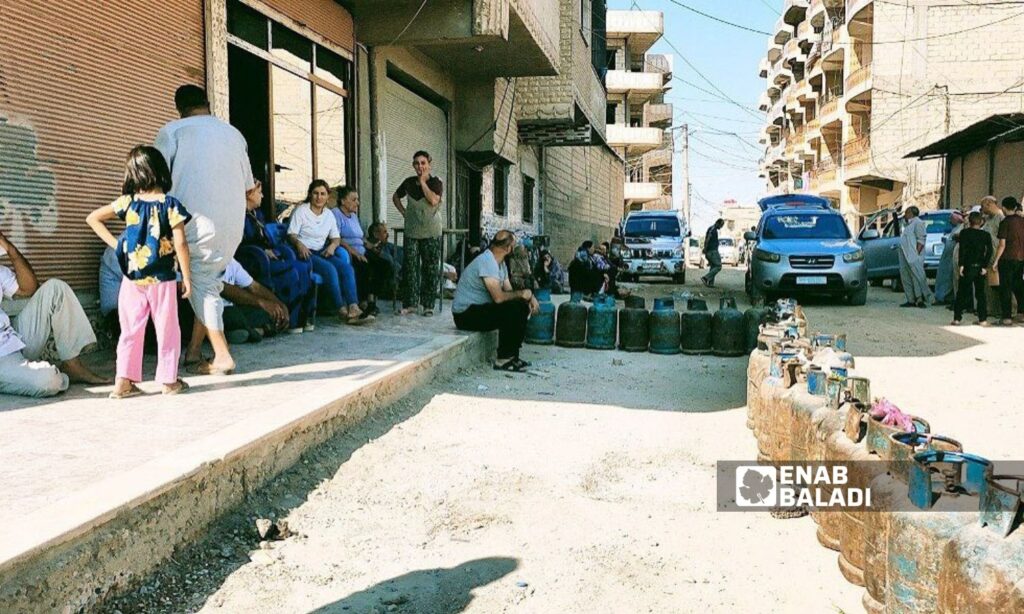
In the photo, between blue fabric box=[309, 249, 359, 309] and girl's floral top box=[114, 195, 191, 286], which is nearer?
girl's floral top box=[114, 195, 191, 286]

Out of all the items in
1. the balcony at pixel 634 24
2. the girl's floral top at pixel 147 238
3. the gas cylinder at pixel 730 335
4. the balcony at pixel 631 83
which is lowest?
the gas cylinder at pixel 730 335

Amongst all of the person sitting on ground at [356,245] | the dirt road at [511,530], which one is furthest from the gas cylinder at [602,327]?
the dirt road at [511,530]

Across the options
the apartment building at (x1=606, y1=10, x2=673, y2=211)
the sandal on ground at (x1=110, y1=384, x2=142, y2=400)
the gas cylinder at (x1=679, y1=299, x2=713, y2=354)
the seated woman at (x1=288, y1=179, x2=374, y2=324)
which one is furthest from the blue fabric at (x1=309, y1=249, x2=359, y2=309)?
the apartment building at (x1=606, y1=10, x2=673, y2=211)

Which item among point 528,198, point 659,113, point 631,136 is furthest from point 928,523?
point 659,113

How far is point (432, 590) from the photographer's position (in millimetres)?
2867

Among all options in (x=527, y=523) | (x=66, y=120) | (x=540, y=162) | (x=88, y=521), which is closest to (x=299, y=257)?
(x=66, y=120)

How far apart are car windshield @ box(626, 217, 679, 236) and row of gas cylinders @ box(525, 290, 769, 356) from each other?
1144 cm

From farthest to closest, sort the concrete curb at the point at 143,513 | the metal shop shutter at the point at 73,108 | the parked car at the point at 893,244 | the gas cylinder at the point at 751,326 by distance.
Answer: the parked car at the point at 893,244 < the gas cylinder at the point at 751,326 < the metal shop shutter at the point at 73,108 < the concrete curb at the point at 143,513

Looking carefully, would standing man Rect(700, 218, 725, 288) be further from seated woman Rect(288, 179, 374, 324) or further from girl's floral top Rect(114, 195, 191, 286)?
girl's floral top Rect(114, 195, 191, 286)

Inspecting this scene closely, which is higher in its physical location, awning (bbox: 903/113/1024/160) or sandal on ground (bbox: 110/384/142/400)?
awning (bbox: 903/113/1024/160)

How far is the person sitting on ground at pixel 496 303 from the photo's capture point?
7230 millimetres

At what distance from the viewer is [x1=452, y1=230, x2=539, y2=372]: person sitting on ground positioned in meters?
7.23

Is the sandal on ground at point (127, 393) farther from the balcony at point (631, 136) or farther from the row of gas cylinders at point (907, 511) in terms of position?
the balcony at point (631, 136)

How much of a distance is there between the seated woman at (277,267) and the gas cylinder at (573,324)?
307 centimetres
